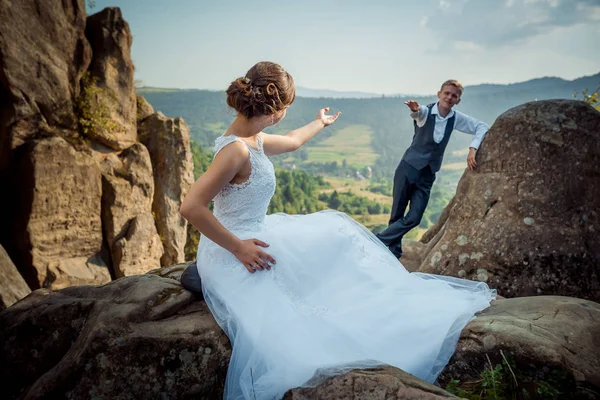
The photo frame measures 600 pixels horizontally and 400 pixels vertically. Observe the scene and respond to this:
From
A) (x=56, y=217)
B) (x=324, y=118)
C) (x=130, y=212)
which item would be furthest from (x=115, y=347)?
(x=130, y=212)

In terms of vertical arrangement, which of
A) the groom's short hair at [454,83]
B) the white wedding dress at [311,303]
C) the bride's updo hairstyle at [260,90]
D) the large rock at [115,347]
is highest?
the groom's short hair at [454,83]

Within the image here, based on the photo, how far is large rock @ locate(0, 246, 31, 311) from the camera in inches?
198

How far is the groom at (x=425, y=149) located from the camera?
6172 millimetres

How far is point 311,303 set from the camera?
Result: 289 cm

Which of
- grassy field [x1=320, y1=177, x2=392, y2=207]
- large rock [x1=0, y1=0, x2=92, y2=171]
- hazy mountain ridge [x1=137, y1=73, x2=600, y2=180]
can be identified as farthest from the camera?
grassy field [x1=320, y1=177, x2=392, y2=207]

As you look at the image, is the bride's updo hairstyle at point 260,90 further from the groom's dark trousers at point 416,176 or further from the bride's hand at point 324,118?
the groom's dark trousers at point 416,176

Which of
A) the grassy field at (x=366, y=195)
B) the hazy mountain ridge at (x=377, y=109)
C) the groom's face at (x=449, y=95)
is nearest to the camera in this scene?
the groom's face at (x=449, y=95)

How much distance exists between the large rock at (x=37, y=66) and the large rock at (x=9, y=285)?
475 centimetres

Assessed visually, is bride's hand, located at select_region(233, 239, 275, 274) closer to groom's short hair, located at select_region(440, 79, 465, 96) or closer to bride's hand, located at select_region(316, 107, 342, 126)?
bride's hand, located at select_region(316, 107, 342, 126)

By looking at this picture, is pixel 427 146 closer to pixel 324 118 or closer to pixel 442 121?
pixel 442 121

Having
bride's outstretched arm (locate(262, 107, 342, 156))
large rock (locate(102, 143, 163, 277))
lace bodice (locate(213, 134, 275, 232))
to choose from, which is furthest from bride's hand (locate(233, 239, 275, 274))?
large rock (locate(102, 143, 163, 277))

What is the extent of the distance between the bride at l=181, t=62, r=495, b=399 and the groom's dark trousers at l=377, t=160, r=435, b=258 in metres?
3.24

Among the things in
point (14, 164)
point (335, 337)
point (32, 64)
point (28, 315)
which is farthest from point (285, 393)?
point (32, 64)

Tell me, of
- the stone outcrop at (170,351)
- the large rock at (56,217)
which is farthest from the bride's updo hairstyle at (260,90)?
the large rock at (56,217)
